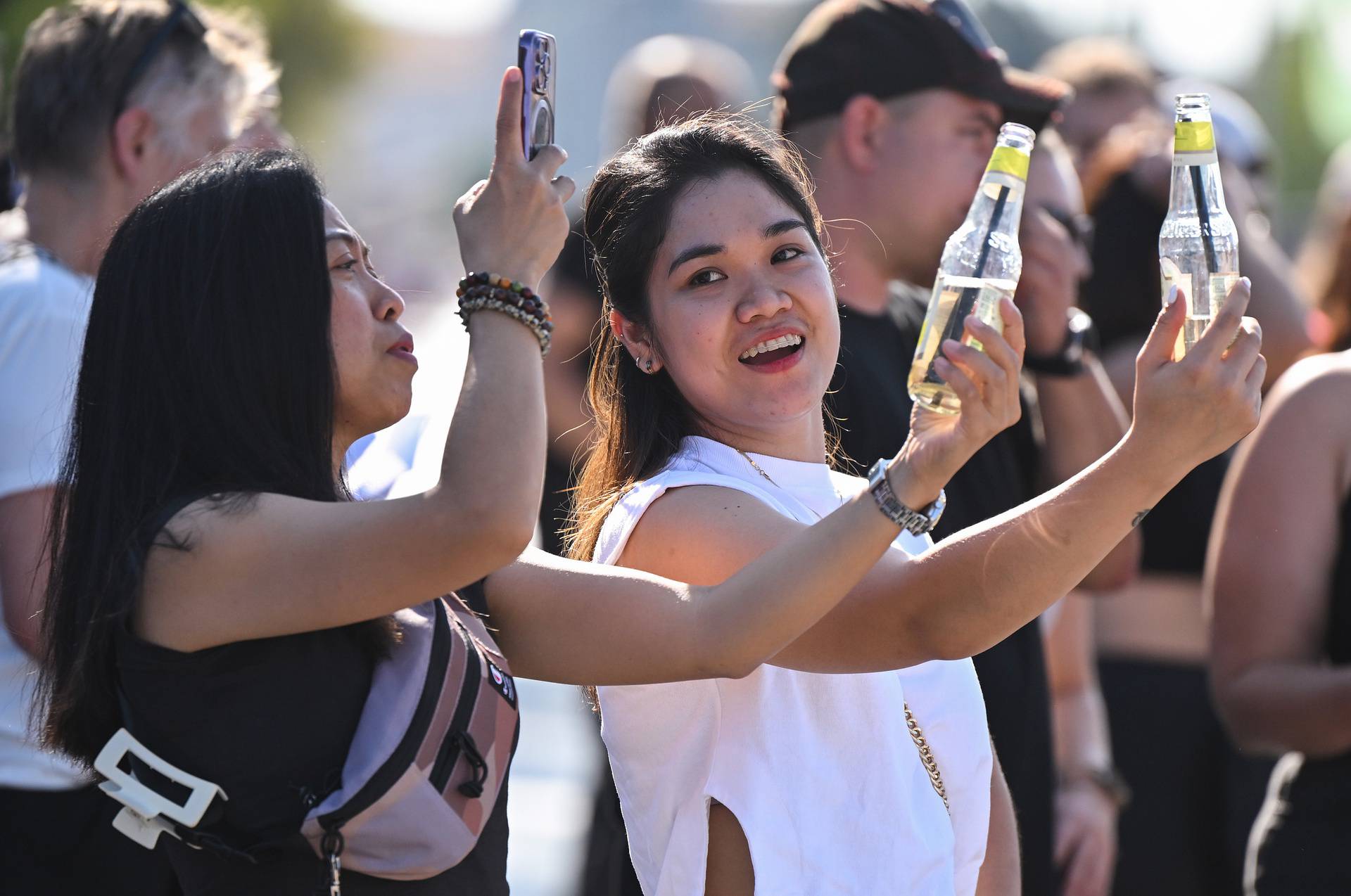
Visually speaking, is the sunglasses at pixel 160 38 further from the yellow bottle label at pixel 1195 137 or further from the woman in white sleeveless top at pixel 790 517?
the yellow bottle label at pixel 1195 137

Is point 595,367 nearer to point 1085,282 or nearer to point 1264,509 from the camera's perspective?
point 1264,509

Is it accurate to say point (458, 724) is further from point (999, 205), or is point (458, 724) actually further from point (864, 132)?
point (864, 132)

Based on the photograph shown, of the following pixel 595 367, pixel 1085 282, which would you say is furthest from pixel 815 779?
pixel 1085 282

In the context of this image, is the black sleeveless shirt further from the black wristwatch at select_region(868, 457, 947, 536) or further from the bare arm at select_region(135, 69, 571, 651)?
the bare arm at select_region(135, 69, 571, 651)

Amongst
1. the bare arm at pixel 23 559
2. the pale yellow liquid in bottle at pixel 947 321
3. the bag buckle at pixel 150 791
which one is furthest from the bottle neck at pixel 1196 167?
the bare arm at pixel 23 559

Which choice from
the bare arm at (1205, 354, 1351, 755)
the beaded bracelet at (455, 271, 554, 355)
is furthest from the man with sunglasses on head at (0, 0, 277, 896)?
the bare arm at (1205, 354, 1351, 755)

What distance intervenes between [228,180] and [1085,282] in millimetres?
3286

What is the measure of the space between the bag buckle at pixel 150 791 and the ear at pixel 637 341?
37.5 inches

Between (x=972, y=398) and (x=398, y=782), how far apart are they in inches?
33.4

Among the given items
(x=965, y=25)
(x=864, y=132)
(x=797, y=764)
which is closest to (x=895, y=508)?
(x=797, y=764)

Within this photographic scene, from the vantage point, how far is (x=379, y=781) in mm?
1905

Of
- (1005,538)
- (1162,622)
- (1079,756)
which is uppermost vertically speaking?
(1005,538)

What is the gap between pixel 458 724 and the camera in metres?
2.00

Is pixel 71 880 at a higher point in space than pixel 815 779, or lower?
lower
